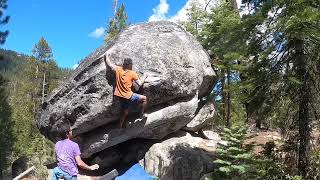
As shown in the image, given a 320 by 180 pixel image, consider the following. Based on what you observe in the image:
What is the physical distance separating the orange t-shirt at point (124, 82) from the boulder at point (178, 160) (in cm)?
294

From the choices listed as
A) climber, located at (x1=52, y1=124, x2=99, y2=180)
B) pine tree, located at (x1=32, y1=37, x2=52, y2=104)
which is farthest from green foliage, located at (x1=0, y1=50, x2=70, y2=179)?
climber, located at (x1=52, y1=124, x2=99, y2=180)

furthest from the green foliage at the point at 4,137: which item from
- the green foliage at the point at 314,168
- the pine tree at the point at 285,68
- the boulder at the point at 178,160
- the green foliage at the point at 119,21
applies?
the green foliage at the point at 314,168

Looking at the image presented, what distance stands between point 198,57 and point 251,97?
3748mm

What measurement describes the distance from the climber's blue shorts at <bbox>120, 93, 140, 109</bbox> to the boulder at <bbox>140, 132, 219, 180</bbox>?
8.08ft

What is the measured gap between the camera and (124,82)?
1337cm

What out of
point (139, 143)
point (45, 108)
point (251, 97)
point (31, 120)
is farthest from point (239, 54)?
point (31, 120)

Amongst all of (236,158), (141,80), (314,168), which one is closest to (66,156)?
(141,80)

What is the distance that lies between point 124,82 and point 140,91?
36.7 inches

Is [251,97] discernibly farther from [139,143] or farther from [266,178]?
[139,143]

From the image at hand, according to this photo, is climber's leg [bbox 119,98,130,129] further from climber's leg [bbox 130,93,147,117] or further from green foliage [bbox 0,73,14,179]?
green foliage [bbox 0,73,14,179]

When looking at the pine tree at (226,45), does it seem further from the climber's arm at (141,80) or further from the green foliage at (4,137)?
the green foliage at (4,137)

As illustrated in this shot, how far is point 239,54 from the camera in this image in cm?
1255

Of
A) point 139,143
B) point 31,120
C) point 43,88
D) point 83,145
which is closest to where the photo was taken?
point 83,145

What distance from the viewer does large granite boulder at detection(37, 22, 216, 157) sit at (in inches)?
566
